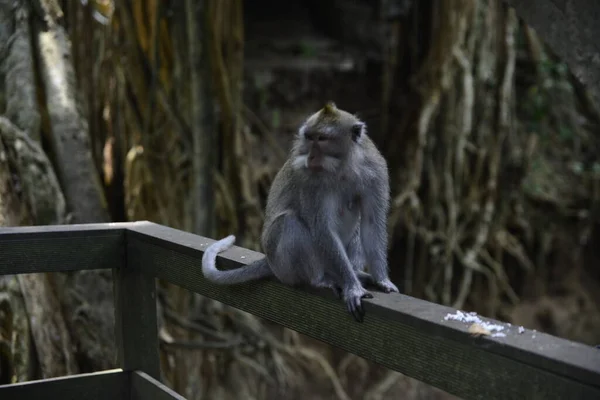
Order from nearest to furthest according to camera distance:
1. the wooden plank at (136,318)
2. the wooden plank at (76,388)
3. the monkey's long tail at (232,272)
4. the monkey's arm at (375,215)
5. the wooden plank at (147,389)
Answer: the monkey's long tail at (232,272) < the wooden plank at (147,389) < the wooden plank at (76,388) < the wooden plank at (136,318) < the monkey's arm at (375,215)

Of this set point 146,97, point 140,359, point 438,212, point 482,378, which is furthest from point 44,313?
point 438,212

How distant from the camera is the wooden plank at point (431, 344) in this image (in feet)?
4.41

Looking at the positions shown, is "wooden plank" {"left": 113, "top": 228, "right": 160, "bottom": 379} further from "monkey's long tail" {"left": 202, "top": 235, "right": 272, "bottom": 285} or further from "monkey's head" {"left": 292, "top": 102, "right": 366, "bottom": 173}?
"monkey's head" {"left": 292, "top": 102, "right": 366, "bottom": 173}

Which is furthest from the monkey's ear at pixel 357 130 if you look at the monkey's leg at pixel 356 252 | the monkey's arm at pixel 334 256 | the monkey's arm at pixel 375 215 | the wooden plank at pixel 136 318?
the wooden plank at pixel 136 318

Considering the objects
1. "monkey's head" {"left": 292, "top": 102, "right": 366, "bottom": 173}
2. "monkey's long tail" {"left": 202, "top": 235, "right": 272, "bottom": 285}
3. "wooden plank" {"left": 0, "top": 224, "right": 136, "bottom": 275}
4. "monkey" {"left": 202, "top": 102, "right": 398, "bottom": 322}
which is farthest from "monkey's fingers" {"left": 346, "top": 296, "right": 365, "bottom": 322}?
"wooden plank" {"left": 0, "top": 224, "right": 136, "bottom": 275}

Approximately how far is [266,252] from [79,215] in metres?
1.56

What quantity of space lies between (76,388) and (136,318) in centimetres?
29

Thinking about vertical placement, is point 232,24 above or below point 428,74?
above

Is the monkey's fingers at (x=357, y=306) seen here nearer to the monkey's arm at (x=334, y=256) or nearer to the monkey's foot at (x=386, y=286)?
the monkey's arm at (x=334, y=256)

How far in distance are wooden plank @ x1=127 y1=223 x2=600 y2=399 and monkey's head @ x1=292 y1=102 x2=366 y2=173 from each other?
1.47 feet

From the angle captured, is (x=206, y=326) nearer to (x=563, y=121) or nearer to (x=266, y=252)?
(x=266, y=252)

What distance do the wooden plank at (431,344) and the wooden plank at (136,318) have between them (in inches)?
13.7

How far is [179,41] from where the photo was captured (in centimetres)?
522

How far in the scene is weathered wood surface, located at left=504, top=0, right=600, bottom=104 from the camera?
2.48m
